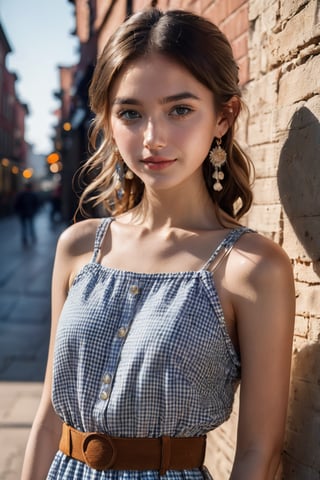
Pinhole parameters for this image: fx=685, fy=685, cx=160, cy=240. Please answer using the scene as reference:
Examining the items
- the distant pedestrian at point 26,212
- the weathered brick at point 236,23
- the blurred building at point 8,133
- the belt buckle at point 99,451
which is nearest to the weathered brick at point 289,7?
the weathered brick at point 236,23

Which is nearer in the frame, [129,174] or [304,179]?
[304,179]

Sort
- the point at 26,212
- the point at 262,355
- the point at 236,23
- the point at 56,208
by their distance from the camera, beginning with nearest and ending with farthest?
1. the point at 262,355
2. the point at 236,23
3. the point at 26,212
4. the point at 56,208

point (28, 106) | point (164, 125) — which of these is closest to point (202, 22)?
point (164, 125)

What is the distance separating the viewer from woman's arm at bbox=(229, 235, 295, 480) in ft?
5.25

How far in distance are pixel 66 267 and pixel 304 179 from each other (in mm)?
731

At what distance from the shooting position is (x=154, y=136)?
1.73 metres

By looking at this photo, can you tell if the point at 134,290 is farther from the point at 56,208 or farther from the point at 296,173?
the point at 56,208

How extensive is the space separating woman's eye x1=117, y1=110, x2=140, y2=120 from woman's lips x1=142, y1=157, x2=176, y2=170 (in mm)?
122

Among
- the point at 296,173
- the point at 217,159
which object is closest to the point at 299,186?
the point at 296,173

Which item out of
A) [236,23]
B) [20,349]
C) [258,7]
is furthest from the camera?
[20,349]

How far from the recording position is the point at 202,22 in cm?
182

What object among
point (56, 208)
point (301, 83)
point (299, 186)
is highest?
point (301, 83)

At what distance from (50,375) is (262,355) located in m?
0.67

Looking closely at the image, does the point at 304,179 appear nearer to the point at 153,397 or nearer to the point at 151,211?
the point at 151,211
